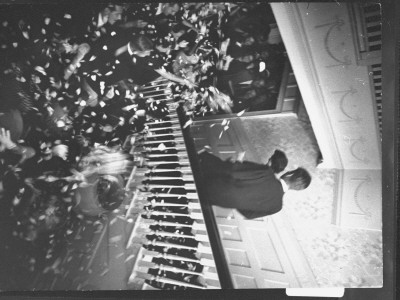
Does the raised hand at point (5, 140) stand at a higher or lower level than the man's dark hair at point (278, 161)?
higher

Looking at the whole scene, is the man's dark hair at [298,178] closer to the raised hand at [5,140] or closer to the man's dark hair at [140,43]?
the man's dark hair at [140,43]

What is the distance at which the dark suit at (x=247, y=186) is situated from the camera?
138cm

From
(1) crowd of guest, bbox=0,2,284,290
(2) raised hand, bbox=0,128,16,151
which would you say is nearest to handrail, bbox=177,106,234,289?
(1) crowd of guest, bbox=0,2,284,290

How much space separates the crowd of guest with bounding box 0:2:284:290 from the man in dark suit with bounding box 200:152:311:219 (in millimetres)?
227

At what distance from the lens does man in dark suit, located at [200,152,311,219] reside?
138 centimetres

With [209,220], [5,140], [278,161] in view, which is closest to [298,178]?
[278,161]

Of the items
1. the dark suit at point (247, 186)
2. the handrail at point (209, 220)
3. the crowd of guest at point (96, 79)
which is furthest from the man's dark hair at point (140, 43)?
the dark suit at point (247, 186)

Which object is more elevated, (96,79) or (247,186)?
(96,79)

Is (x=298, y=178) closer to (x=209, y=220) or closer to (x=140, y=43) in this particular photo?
(x=209, y=220)

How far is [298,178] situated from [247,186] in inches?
8.0

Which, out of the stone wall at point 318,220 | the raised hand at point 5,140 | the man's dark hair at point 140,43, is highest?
the man's dark hair at point 140,43

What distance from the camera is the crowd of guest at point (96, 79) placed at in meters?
1.35

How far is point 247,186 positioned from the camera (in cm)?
138

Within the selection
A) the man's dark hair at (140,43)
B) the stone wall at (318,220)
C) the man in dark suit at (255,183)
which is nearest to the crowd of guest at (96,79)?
the man's dark hair at (140,43)
